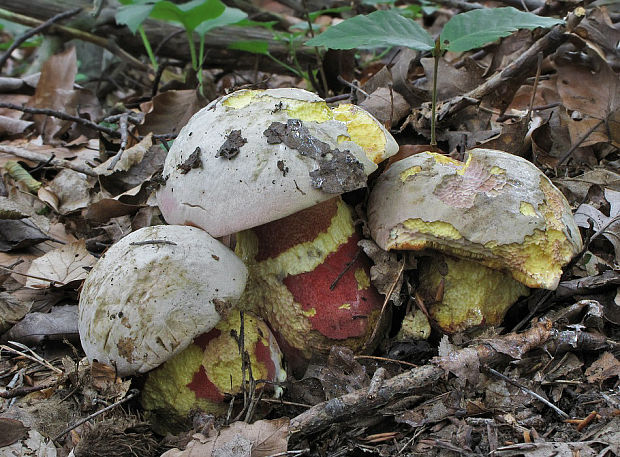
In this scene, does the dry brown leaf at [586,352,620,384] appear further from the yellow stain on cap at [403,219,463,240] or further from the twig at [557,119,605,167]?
the twig at [557,119,605,167]

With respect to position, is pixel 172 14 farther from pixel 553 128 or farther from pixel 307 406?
pixel 307 406

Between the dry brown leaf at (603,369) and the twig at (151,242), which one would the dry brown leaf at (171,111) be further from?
the dry brown leaf at (603,369)

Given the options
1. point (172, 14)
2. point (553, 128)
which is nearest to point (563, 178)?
point (553, 128)

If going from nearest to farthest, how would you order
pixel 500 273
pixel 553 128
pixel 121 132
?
pixel 500 273 → pixel 553 128 → pixel 121 132

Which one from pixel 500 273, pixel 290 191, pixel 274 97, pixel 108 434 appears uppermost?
pixel 274 97

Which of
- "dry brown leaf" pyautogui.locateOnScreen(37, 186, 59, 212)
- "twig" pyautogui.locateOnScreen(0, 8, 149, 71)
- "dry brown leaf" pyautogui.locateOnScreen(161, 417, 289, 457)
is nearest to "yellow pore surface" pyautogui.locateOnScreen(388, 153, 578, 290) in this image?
"dry brown leaf" pyautogui.locateOnScreen(161, 417, 289, 457)
